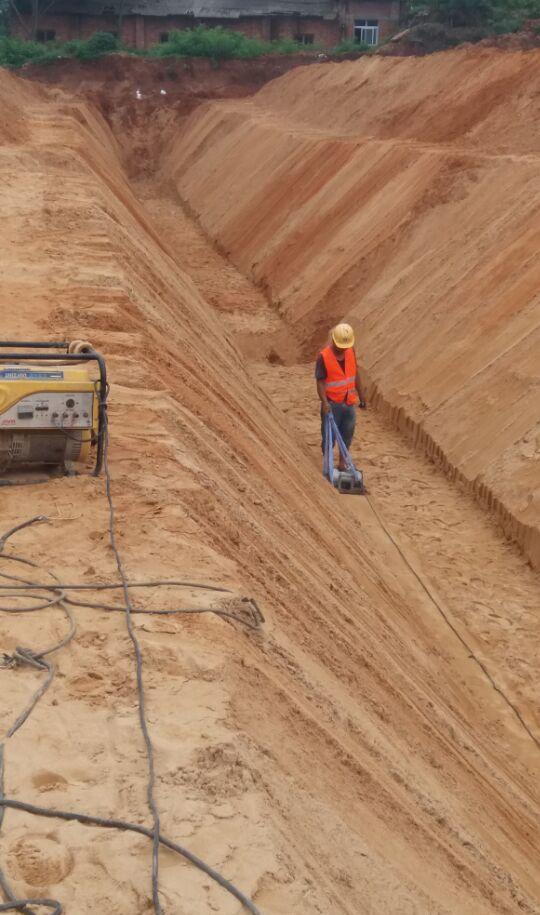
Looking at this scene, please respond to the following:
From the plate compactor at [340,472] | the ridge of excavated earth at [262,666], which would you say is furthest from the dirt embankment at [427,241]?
the plate compactor at [340,472]

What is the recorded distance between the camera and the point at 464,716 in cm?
686

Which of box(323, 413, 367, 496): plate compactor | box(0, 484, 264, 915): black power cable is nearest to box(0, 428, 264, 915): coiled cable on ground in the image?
box(0, 484, 264, 915): black power cable

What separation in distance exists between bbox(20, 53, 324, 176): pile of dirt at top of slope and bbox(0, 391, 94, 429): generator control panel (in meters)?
37.5

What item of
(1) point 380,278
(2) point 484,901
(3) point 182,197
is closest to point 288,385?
(1) point 380,278

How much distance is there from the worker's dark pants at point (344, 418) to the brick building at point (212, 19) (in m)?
44.2

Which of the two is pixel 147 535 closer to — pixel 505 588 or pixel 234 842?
pixel 234 842

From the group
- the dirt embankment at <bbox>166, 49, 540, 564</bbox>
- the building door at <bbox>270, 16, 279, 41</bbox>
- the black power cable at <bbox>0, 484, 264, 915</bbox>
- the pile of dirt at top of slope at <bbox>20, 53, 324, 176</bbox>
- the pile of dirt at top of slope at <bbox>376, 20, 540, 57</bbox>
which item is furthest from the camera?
the building door at <bbox>270, 16, 279, 41</bbox>

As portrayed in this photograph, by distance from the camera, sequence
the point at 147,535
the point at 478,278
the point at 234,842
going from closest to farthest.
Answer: the point at 234,842, the point at 147,535, the point at 478,278

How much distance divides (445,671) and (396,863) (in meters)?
3.39

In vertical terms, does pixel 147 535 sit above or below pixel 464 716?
above

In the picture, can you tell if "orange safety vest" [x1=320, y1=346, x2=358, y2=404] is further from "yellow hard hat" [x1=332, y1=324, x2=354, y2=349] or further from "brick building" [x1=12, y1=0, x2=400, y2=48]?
"brick building" [x1=12, y1=0, x2=400, y2=48]

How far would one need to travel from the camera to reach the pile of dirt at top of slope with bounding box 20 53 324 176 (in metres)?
42.5

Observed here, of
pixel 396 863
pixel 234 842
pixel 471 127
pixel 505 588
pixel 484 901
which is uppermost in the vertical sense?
pixel 471 127

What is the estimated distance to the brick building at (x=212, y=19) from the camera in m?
50.5
